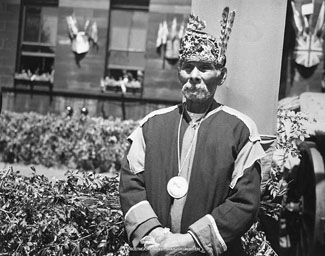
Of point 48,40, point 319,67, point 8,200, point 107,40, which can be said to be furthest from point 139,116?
point 8,200

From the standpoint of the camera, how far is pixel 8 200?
167 inches

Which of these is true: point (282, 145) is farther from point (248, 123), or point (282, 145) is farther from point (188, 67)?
point (188, 67)

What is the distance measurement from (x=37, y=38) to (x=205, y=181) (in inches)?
535

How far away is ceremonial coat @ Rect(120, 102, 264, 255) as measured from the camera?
2867 mm

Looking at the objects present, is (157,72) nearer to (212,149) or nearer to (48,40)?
(48,40)

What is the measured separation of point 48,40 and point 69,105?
2097 mm

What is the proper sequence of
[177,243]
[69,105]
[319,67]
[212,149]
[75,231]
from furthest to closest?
[69,105]
[319,67]
[75,231]
[212,149]
[177,243]

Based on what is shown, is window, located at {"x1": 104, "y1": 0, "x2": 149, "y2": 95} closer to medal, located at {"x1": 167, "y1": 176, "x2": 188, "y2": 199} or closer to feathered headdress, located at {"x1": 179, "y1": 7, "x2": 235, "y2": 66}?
feathered headdress, located at {"x1": 179, "y1": 7, "x2": 235, "y2": 66}

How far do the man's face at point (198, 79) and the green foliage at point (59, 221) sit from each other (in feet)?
4.17

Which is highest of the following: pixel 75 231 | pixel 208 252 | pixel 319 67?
pixel 319 67

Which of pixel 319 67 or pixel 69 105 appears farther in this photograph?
pixel 69 105

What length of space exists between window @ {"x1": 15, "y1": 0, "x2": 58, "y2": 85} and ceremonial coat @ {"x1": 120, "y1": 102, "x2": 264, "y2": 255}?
42.2 ft

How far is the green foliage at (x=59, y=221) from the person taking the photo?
3952 mm

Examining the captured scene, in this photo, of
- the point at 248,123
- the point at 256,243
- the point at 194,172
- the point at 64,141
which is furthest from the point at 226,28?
the point at 64,141
